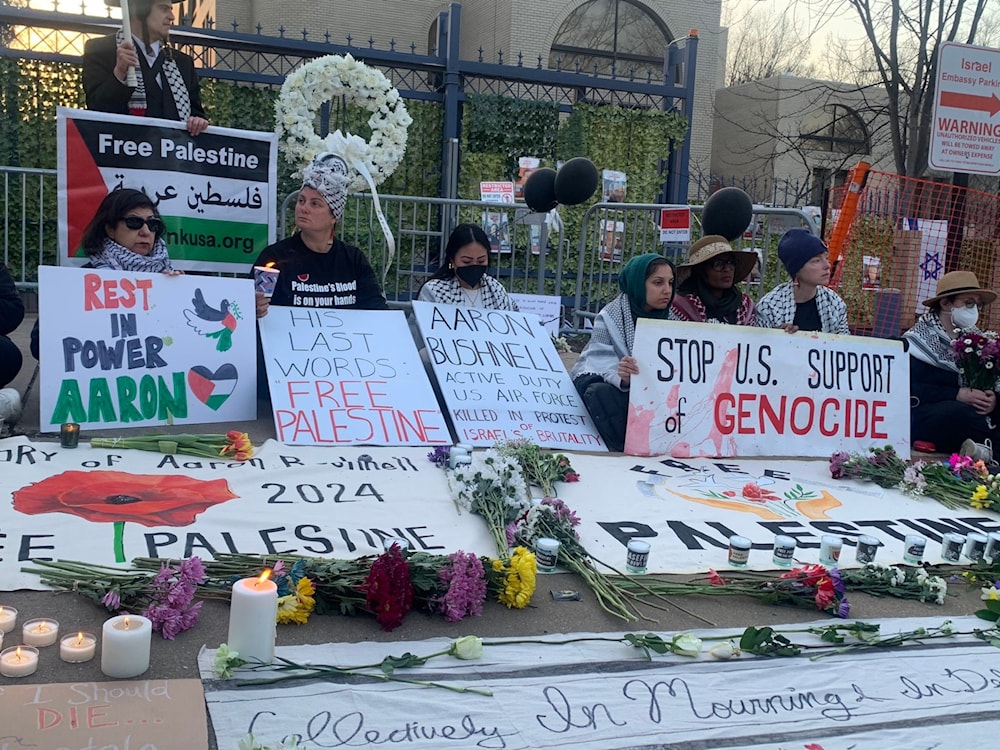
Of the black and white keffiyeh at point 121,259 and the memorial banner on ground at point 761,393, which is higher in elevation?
the black and white keffiyeh at point 121,259

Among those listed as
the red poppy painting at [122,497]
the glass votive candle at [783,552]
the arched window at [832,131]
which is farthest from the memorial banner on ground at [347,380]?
the arched window at [832,131]

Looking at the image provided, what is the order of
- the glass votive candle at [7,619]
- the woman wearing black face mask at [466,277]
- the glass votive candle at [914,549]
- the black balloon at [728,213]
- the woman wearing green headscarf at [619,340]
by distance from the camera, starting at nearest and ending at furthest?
the glass votive candle at [7,619]
the glass votive candle at [914,549]
the woman wearing green headscarf at [619,340]
the woman wearing black face mask at [466,277]
the black balloon at [728,213]

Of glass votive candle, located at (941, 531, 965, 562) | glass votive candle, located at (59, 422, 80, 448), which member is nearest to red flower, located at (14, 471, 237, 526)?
glass votive candle, located at (59, 422, 80, 448)

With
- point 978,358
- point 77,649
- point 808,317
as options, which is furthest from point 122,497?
point 978,358

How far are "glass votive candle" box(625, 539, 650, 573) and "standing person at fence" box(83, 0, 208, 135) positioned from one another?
411cm

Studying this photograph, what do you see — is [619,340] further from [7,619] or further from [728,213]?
[7,619]

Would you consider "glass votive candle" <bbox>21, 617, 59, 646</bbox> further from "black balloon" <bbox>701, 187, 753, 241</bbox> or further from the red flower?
"black balloon" <bbox>701, 187, 753, 241</bbox>

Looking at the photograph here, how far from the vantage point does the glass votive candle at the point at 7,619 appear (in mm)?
2469

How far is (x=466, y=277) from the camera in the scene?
5844 mm

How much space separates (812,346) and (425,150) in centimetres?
856

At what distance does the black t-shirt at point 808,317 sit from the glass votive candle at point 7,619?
189 inches

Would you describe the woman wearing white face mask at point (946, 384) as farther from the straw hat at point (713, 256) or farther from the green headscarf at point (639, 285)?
the green headscarf at point (639, 285)

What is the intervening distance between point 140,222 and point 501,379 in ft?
7.04

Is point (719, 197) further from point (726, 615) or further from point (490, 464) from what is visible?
point (726, 615)
